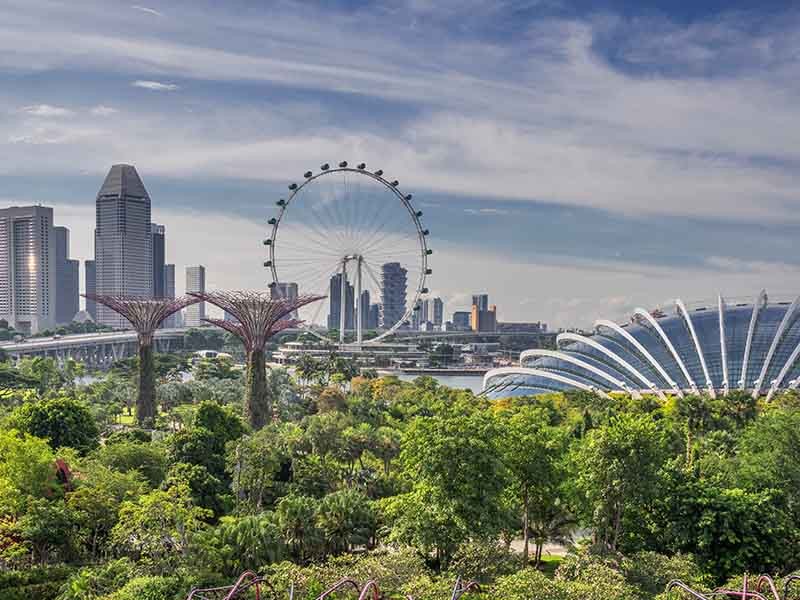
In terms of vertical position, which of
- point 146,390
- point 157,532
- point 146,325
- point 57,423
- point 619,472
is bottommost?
point 157,532

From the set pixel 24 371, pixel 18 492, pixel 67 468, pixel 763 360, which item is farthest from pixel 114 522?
pixel 763 360

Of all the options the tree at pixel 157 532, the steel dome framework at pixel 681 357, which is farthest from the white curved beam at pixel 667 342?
the tree at pixel 157 532

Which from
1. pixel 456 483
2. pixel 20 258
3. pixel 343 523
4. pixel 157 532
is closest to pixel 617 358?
pixel 343 523

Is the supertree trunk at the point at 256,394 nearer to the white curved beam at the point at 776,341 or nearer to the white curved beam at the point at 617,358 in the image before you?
the white curved beam at the point at 617,358

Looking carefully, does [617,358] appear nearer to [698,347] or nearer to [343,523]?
[698,347]

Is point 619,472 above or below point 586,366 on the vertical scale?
below

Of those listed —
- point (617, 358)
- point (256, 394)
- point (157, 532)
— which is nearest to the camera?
point (157, 532)

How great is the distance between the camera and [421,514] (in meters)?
23.3

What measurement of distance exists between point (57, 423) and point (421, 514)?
24.4 meters

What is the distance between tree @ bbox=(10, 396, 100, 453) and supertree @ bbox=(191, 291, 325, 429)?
10069 millimetres

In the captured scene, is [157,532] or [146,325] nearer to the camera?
[157,532]

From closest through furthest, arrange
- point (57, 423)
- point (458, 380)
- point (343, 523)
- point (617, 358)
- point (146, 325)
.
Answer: point (343, 523), point (57, 423), point (146, 325), point (617, 358), point (458, 380)

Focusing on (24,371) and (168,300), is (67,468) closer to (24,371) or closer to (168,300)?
(168,300)

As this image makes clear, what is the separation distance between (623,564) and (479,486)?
5.10 m
